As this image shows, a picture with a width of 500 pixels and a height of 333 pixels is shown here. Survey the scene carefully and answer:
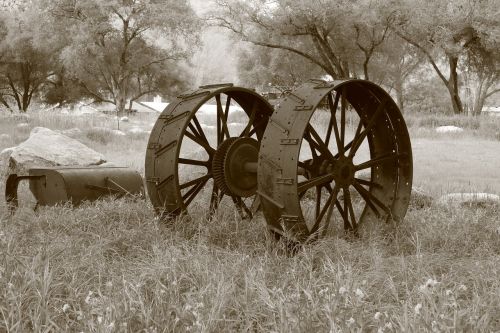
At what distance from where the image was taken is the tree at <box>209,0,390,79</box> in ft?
95.5

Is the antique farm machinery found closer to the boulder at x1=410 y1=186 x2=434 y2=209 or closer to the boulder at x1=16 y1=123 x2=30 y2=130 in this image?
the boulder at x1=410 y1=186 x2=434 y2=209

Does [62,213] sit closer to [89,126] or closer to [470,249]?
[470,249]

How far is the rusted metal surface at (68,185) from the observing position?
23.9 ft

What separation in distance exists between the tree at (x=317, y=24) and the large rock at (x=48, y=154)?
63.3ft

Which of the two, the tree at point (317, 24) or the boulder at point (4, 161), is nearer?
the boulder at point (4, 161)

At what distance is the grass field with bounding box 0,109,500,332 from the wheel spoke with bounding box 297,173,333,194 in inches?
20.0

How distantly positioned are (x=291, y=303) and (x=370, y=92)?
3.21 m

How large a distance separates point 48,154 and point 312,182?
23.8ft

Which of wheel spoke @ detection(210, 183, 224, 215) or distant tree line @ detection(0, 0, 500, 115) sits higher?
distant tree line @ detection(0, 0, 500, 115)

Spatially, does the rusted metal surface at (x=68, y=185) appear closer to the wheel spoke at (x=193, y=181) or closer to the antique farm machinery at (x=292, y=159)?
the wheel spoke at (x=193, y=181)

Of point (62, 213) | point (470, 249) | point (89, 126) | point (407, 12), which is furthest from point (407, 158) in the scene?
point (407, 12)

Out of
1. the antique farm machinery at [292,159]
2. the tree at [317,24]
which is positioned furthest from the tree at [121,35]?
the antique farm machinery at [292,159]

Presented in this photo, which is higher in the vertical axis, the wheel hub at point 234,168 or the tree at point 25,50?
the tree at point 25,50

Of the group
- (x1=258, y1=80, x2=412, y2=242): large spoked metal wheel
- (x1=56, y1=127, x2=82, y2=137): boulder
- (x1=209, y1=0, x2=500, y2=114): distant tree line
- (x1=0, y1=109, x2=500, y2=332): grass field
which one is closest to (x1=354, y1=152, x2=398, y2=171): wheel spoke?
(x1=258, y1=80, x2=412, y2=242): large spoked metal wheel
